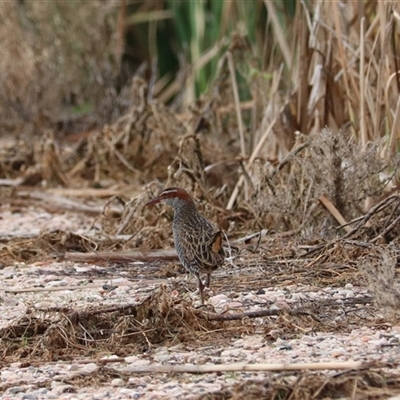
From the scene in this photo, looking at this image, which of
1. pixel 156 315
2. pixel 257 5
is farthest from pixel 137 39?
pixel 156 315

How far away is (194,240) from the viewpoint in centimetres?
524

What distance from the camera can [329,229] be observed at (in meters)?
6.24

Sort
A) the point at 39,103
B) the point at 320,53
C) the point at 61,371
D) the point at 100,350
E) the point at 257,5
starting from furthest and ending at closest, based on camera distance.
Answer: the point at 39,103 < the point at 257,5 < the point at 320,53 < the point at 100,350 < the point at 61,371

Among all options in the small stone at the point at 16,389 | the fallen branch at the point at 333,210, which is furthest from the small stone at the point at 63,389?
the fallen branch at the point at 333,210

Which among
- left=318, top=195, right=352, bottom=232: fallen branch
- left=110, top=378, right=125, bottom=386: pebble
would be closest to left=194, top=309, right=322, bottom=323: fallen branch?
left=110, top=378, right=125, bottom=386: pebble

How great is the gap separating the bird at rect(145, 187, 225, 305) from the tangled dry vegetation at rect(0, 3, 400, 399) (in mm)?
191

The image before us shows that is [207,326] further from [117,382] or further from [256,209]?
[256,209]

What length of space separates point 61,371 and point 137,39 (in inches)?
389

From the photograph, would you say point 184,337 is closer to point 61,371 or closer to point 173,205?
point 61,371

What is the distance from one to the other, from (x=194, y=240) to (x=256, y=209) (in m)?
1.37

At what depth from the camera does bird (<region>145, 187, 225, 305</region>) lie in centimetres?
509

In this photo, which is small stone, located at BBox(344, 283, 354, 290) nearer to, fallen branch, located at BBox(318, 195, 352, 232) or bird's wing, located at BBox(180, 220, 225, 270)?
bird's wing, located at BBox(180, 220, 225, 270)

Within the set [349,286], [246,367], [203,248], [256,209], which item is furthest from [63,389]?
[256,209]

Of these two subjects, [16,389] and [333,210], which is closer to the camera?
[16,389]
